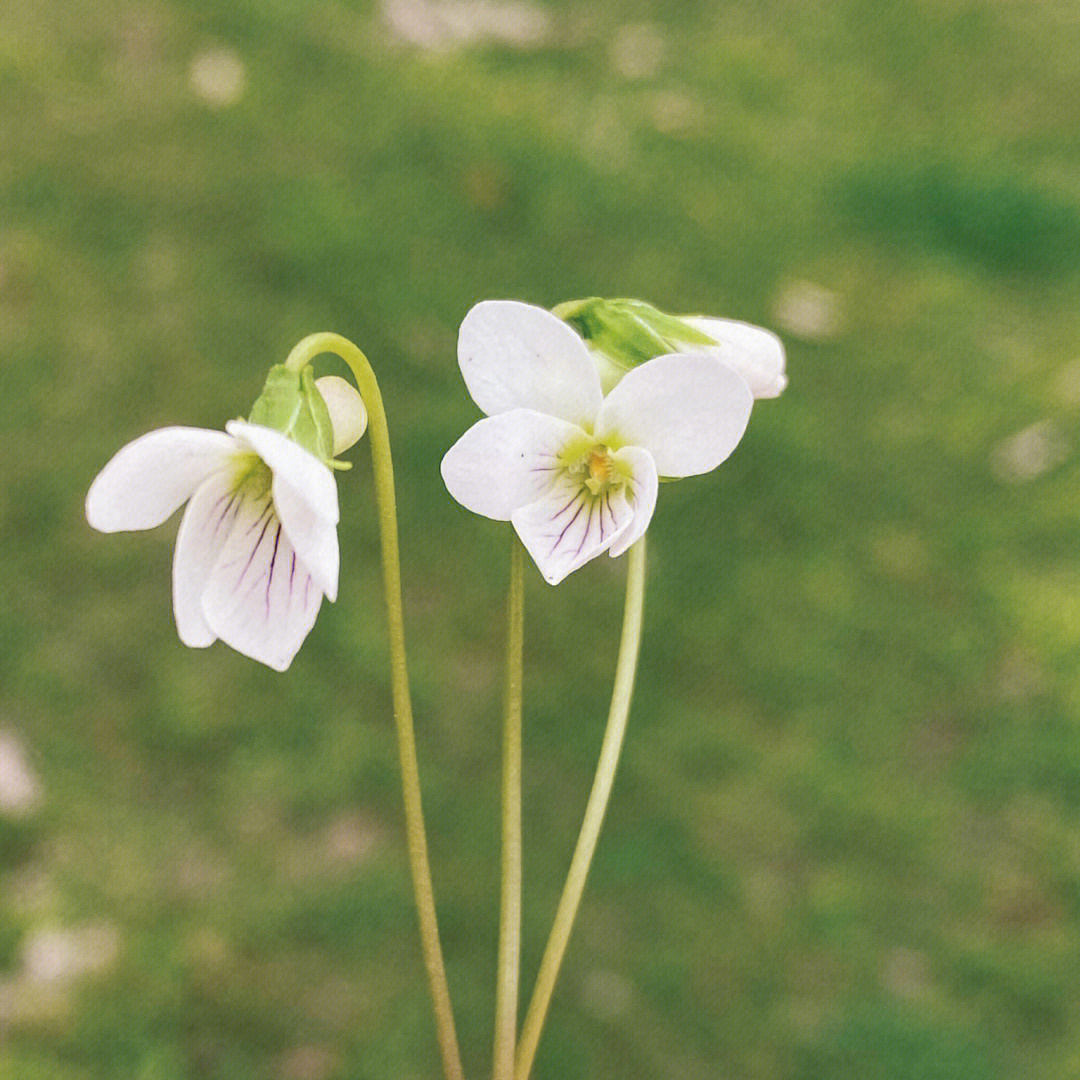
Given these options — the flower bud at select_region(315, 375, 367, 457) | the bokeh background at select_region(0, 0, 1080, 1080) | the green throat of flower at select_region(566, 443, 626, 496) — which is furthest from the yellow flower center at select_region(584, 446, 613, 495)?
the bokeh background at select_region(0, 0, 1080, 1080)

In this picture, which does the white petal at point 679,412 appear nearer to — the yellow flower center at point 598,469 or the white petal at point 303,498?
the yellow flower center at point 598,469

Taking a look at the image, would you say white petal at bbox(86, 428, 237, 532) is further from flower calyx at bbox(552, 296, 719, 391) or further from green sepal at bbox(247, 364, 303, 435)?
flower calyx at bbox(552, 296, 719, 391)

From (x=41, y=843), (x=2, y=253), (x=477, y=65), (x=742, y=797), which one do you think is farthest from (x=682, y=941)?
(x=477, y=65)

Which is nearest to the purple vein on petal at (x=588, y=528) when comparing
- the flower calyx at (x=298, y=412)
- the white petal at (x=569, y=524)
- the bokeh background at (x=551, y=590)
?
the white petal at (x=569, y=524)

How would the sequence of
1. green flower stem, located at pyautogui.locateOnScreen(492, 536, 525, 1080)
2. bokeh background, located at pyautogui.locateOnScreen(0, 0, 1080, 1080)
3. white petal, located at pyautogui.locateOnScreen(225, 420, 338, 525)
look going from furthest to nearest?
bokeh background, located at pyautogui.locateOnScreen(0, 0, 1080, 1080) → green flower stem, located at pyautogui.locateOnScreen(492, 536, 525, 1080) → white petal, located at pyautogui.locateOnScreen(225, 420, 338, 525)

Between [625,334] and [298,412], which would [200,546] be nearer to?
[298,412]

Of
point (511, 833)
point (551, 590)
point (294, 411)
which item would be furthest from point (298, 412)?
point (551, 590)

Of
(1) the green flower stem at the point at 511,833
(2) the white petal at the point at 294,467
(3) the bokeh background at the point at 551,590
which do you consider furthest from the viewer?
(3) the bokeh background at the point at 551,590
